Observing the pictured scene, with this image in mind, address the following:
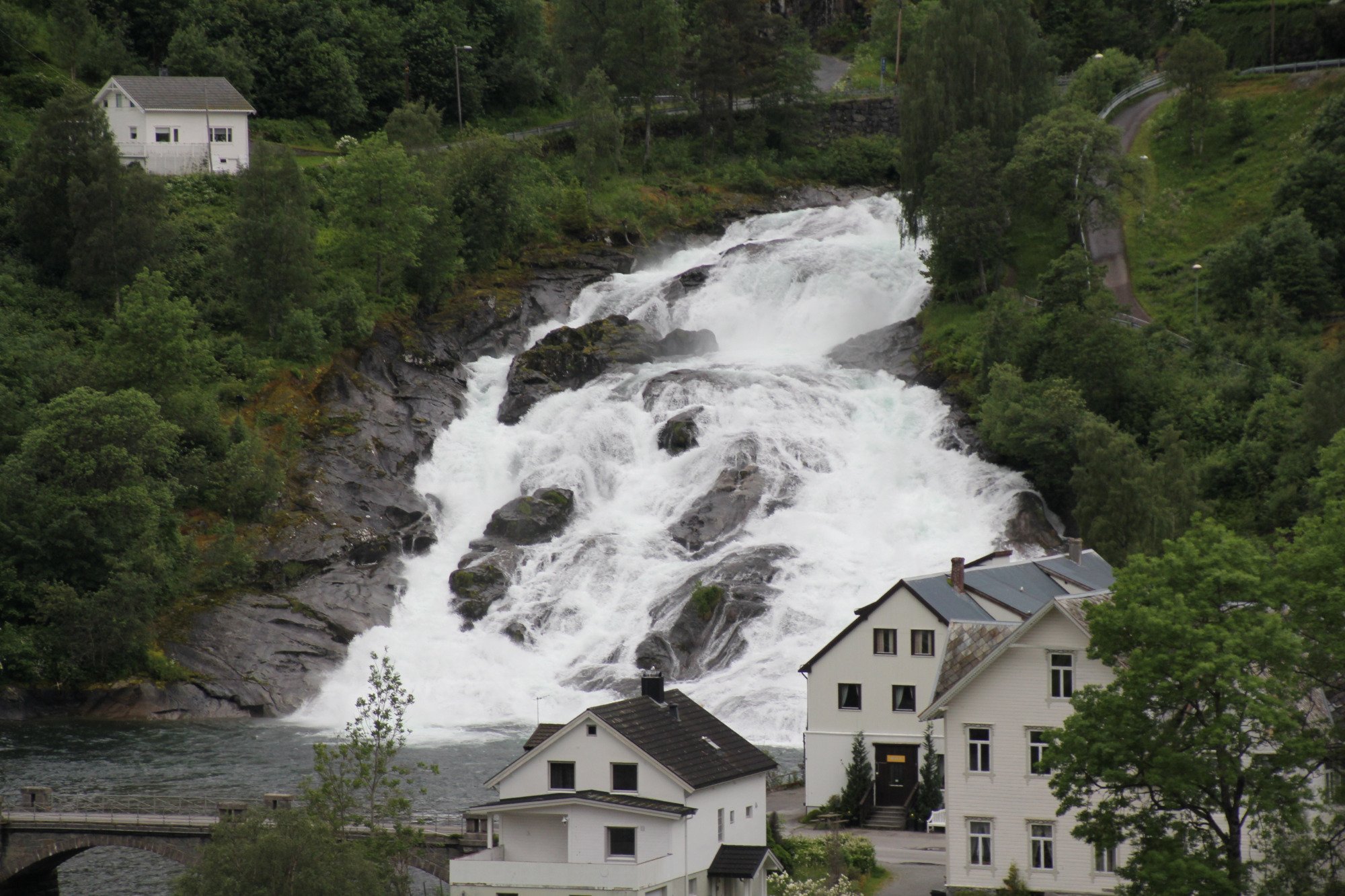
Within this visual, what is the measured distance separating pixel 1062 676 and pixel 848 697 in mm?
13956

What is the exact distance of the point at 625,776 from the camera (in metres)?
48.7

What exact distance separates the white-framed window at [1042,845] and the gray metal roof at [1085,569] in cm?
1618

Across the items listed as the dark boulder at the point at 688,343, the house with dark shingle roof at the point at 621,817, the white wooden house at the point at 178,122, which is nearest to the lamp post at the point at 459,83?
the white wooden house at the point at 178,122

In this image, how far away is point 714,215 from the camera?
129 m

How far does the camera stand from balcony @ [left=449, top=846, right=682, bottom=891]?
46.3 meters

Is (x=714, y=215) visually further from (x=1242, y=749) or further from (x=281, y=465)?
(x=1242, y=749)

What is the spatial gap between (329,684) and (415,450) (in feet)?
64.7

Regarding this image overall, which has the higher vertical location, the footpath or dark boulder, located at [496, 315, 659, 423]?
dark boulder, located at [496, 315, 659, 423]

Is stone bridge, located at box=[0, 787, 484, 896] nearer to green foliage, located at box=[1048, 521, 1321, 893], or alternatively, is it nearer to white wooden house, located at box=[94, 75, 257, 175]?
green foliage, located at box=[1048, 521, 1321, 893]

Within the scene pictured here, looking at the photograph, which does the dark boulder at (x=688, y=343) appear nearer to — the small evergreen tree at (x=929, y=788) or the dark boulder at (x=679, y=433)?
the dark boulder at (x=679, y=433)

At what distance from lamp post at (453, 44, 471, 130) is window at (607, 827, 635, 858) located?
94.9 m

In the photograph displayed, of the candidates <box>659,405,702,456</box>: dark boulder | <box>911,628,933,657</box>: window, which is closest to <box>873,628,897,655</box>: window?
<box>911,628,933,657</box>: window

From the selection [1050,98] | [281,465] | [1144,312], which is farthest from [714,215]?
[281,465]

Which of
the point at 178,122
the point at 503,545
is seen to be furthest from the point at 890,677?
the point at 178,122
